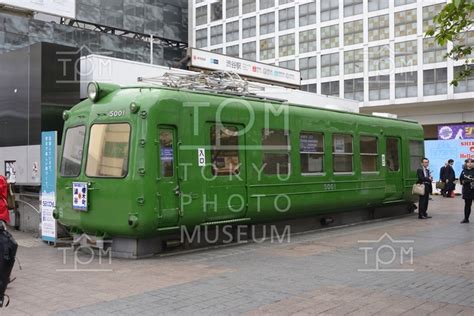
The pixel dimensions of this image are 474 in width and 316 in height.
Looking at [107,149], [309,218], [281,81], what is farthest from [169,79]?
[281,81]

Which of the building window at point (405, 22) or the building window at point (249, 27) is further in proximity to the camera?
the building window at point (249, 27)

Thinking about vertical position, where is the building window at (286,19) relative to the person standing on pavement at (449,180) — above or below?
above

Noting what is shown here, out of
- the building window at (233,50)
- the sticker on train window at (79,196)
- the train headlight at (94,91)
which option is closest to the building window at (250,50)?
the building window at (233,50)

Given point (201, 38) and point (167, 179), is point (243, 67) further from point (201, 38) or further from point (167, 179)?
point (201, 38)

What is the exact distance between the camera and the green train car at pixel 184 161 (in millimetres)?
Result: 8672

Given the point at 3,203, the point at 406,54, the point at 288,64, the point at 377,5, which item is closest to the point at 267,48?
the point at 288,64

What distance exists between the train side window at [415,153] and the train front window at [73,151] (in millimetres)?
10212

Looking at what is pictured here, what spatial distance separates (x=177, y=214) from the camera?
8961mm

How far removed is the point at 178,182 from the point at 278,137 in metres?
2.87

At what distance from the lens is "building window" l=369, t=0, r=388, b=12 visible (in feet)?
126

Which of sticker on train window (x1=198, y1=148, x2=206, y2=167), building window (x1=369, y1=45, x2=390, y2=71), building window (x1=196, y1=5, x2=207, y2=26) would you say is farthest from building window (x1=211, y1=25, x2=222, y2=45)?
sticker on train window (x1=198, y1=148, x2=206, y2=167)

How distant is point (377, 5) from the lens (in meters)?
38.7

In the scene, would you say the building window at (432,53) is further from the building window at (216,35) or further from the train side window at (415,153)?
the train side window at (415,153)

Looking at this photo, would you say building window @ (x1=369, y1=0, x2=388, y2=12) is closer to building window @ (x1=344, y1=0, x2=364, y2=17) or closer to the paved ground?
building window @ (x1=344, y1=0, x2=364, y2=17)
